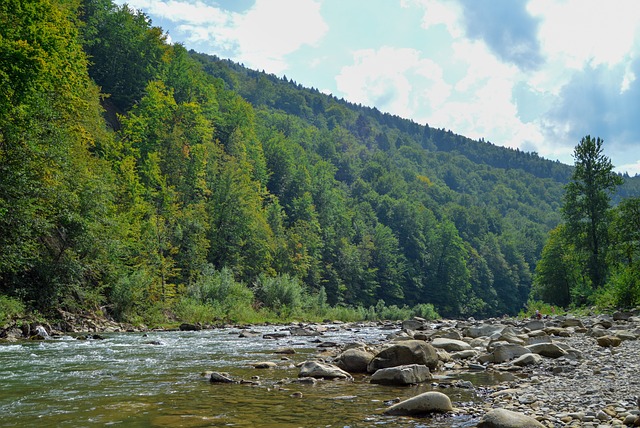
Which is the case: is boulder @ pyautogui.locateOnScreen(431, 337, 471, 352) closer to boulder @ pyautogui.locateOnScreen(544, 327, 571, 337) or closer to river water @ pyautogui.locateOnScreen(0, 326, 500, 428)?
river water @ pyautogui.locateOnScreen(0, 326, 500, 428)

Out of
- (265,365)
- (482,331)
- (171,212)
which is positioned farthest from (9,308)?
(171,212)

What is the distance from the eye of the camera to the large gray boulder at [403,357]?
12.3 meters

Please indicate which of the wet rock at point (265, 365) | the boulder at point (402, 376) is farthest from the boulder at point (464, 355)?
the wet rock at point (265, 365)

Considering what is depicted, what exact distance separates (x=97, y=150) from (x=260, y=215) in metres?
26.1

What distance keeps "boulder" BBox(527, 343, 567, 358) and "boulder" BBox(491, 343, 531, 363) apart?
0.41m

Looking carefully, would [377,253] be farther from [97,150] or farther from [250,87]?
[250,87]

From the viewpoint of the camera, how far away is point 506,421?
21.2 ft

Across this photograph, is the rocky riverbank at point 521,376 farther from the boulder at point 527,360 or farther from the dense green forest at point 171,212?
the dense green forest at point 171,212

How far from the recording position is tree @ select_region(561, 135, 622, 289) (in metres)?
43.2

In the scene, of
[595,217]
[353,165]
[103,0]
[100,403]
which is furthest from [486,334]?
[353,165]

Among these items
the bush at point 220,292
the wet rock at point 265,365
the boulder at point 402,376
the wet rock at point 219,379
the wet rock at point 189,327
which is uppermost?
the boulder at point 402,376

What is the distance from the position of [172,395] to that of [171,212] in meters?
36.9

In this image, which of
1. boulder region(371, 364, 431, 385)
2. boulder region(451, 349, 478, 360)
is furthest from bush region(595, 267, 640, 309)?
boulder region(371, 364, 431, 385)

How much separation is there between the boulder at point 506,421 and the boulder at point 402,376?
3.95 m
